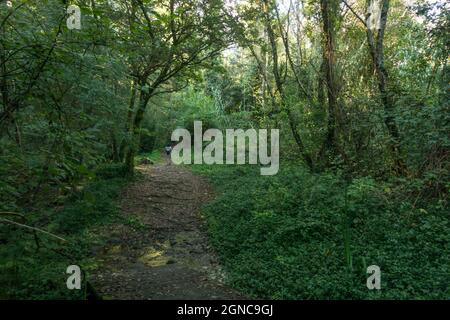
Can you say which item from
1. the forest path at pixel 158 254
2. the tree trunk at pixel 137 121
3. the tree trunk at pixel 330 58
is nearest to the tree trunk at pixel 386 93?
the tree trunk at pixel 330 58

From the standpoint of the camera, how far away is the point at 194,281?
4.91 m

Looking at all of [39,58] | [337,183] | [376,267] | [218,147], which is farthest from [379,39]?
[218,147]

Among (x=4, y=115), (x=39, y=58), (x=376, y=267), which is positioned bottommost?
(x=376, y=267)

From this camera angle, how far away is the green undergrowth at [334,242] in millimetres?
4113

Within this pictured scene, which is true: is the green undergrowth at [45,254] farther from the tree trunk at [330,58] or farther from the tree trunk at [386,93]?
the tree trunk at [330,58]

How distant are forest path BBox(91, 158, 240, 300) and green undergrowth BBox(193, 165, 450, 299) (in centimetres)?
36

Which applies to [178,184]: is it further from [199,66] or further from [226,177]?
[199,66]

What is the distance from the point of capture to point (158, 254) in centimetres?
597

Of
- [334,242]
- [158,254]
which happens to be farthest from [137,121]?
[334,242]

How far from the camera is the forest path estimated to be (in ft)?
15.0

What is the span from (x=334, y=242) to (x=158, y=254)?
2988mm

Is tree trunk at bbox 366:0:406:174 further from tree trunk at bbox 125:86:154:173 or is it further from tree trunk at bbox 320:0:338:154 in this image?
tree trunk at bbox 125:86:154:173

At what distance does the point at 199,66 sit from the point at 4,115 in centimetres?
854
